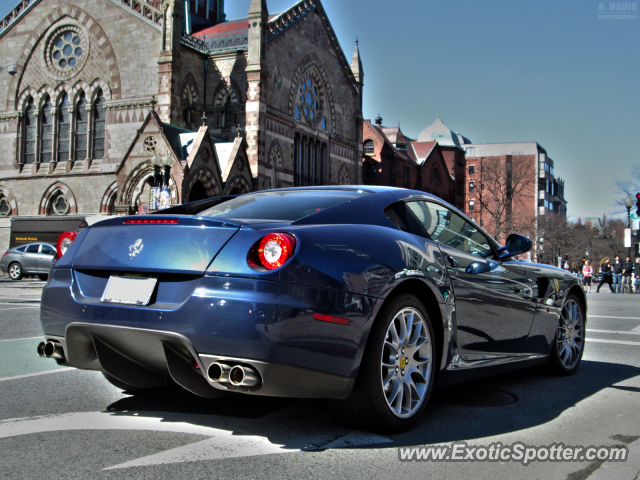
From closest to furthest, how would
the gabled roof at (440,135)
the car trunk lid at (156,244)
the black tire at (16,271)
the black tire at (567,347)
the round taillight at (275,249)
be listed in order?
the round taillight at (275,249) → the car trunk lid at (156,244) → the black tire at (567,347) → the black tire at (16,271) → the gabled roof at (440,135)

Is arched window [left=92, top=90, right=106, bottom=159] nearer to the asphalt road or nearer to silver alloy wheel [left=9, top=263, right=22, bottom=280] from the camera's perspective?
silver alloy wheel [left=9, top=263, right=22, bottom=280]

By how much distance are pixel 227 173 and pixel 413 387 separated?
94.5 ft

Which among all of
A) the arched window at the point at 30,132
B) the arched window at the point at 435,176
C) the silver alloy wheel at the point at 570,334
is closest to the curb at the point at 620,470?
the silver alloy wheel at the point at 570,334

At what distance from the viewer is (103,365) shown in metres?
3.60

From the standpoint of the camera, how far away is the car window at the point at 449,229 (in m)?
4.41

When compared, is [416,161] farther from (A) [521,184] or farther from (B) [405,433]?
(B) [405,433]

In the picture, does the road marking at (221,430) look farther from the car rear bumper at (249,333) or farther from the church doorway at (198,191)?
the church doorway at (198,191)

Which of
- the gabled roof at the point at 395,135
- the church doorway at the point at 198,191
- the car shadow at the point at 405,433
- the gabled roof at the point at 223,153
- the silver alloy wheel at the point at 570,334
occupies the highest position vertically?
the gabled roof at the point at 395,135

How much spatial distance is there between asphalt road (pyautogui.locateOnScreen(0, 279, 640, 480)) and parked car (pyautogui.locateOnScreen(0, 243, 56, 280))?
2213 cm

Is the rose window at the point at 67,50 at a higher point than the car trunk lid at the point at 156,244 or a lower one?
higher

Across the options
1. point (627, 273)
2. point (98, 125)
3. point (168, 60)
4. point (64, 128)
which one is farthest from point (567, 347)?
point (64, 128)

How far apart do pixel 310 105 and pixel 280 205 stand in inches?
1536

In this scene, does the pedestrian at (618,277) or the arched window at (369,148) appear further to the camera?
the arched window at (369,148)

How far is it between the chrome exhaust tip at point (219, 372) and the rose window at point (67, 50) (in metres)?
35.9
